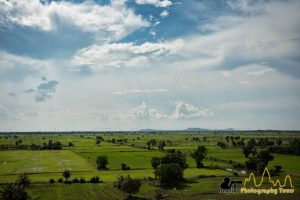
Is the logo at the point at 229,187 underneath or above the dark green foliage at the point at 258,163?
underneath

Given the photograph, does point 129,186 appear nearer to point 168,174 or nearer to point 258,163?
point 168,174

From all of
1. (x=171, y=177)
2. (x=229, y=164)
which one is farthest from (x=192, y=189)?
(x=229, y=164)

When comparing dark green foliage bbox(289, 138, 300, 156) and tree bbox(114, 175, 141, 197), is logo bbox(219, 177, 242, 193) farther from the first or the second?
dark green foliage bbox(289, 138, 300, 156)

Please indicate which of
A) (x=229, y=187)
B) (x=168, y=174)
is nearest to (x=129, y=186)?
(x=168, y=174)

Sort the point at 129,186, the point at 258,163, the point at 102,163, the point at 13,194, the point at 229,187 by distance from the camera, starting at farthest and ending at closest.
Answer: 1. the point at 102,163
2. the point at 258,163
3. the point at 229,187
4. the point at 129,186
5. the point at 13,194

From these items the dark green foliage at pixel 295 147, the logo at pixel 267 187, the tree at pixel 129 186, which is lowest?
the logo at pixel 267 187

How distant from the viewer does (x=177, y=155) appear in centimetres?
10069

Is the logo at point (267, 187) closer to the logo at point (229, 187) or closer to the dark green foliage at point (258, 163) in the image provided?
the logo at point (229, 187)

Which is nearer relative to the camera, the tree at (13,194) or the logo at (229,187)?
the tree at (13,194)

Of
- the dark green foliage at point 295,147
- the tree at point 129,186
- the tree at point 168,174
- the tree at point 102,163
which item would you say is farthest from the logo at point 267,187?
the dark green foliage at point 295,147

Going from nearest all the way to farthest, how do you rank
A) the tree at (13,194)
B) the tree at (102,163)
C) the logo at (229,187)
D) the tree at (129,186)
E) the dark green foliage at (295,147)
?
1. the tree at (13,194)
2. the tree at (129,186)
3. the logo at (229,187)
4. the tree at (102,163)
5. the dark green foliage at (295,147)

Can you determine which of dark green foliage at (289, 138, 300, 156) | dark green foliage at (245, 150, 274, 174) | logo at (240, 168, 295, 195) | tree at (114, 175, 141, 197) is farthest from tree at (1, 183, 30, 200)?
dark green foliage at (289, 138, 300, 156)

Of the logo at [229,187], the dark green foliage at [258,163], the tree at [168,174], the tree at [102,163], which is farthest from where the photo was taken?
the tree at [102,163]

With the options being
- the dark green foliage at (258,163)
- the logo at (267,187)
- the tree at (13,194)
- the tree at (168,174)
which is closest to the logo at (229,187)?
the logo at (267,187)
